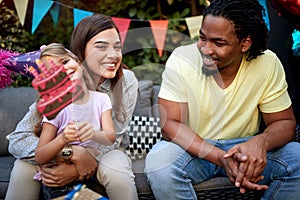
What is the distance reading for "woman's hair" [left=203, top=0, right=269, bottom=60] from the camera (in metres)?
2.73

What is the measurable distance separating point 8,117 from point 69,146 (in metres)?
0.80

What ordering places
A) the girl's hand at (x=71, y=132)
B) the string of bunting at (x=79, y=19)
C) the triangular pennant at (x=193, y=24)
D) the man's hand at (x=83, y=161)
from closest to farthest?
the girl's hand at (x=71, y=132)
the man's hand at (x=83, y=161)
the string of bunting at (x=79, y=19)
the triangular pennant at (x=193, y=24)

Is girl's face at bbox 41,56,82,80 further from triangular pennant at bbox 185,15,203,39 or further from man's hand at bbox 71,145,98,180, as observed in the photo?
triangular pennant at bbox 185,15,203,39

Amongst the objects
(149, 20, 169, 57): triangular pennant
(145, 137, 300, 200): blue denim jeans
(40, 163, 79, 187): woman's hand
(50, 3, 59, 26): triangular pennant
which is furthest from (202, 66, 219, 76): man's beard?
(50, 3, 59, 26): triangular pennant

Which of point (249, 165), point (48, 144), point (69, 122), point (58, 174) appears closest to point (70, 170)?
point (58, 174)

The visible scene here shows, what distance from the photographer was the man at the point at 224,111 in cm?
258

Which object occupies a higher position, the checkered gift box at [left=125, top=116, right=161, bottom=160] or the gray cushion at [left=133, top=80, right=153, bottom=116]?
the gray cushion at [left=133, top=80, right=153, bottom=116]

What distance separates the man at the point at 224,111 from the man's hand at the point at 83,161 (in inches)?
10.4

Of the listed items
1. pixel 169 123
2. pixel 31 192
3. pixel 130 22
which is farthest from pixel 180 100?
pixel 130 22

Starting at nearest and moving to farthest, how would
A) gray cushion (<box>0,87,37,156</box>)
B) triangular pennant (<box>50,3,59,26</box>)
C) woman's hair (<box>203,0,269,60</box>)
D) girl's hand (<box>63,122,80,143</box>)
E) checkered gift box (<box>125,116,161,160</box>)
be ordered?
girl's hand (<box>63,122,80,143</box>) → woman's hair (<box>203,0,269,60</box>) → checkered gift box (<box>125,116,161,160</box>) → gray cushion (<box>0,87,37,156</box>) → triangular pennant (<box>50,3,59,26</box>)

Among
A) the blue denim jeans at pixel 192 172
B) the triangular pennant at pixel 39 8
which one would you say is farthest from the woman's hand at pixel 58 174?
the triangular pennant at pixel 39 8

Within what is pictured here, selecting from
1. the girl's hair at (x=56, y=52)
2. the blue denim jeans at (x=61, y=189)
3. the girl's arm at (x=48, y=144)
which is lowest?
the blue denim jeans at (x=61, y=189)

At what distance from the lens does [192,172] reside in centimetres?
263

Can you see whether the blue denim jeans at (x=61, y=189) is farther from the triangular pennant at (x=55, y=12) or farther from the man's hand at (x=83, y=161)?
the triangular pennant at (x=55, y=12)
